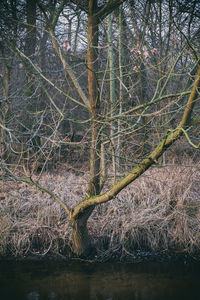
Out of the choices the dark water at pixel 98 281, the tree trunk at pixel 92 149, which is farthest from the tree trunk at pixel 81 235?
the dark water at pixel 98 281

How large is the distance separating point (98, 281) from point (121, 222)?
1461mm

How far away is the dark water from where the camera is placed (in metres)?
5.00

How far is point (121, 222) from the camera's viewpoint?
6477 mm

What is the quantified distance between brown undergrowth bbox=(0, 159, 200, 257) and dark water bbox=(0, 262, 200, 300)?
389 millimetres

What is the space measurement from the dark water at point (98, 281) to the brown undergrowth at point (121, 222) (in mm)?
389

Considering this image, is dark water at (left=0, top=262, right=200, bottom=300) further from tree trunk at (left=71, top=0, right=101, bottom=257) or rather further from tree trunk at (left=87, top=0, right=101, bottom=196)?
tree trunk at (left=87, top=0, right=101, bottom=196)

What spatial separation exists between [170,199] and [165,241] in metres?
0.99

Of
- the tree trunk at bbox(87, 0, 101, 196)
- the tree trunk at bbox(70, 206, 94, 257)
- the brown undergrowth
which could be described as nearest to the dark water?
the tree trunk at bbox(70, 206, 94, 257)

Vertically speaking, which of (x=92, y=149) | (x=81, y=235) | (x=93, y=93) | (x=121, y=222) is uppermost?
(x=93, y=93)

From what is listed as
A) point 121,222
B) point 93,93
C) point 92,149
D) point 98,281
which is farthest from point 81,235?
point 93,93

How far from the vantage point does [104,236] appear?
627 centimetres

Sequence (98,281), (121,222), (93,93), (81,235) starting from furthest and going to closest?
(121,222) → (81,235) → (98,281) → (93,93)

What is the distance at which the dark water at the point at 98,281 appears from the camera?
16.4 ft

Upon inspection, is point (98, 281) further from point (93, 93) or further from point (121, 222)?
point (93, 93)
